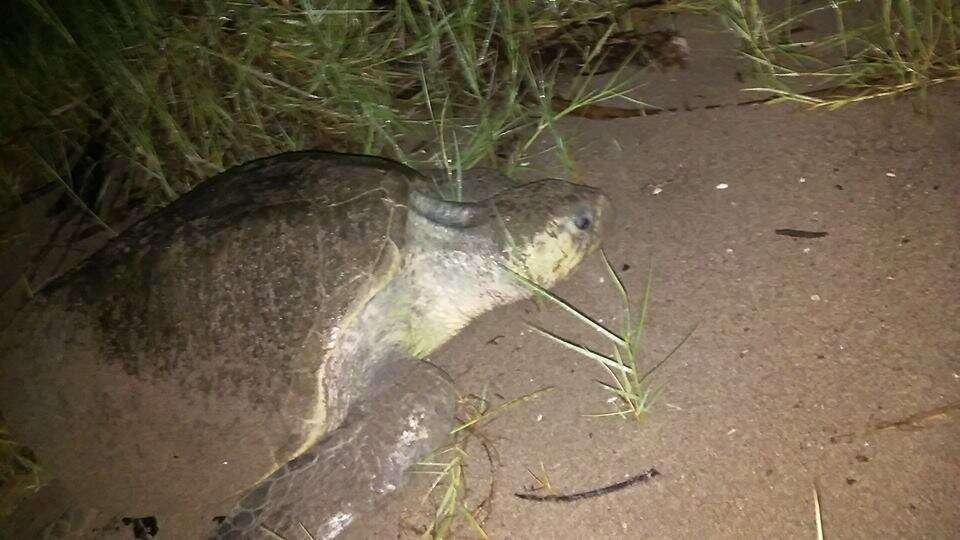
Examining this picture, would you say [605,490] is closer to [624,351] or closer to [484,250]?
[624,351]

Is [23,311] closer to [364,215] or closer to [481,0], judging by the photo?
[364,215]

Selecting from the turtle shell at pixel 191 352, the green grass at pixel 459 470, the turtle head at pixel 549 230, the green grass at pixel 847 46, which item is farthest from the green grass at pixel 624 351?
the green grass at pixel 847 46

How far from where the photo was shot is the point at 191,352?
1691 mm

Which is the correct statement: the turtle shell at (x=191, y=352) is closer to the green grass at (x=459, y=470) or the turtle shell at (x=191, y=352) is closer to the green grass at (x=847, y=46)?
the green grass at (x=459, y=470)

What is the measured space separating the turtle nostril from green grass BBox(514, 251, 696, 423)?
0.14 meters

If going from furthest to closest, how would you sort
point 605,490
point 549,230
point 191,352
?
point 549,230
point 191,352
point 605,490

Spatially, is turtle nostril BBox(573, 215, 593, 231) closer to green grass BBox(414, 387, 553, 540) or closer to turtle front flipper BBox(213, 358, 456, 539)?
green grass BBox(414, 387, 553, 540)

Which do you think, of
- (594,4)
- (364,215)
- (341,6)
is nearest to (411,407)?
(364,215)

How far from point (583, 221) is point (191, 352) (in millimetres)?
1221

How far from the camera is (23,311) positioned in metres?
1.79

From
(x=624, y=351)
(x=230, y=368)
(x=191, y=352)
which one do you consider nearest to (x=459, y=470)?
(x=624, y=351)

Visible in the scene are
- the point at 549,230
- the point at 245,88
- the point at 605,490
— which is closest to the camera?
the point at 605,490

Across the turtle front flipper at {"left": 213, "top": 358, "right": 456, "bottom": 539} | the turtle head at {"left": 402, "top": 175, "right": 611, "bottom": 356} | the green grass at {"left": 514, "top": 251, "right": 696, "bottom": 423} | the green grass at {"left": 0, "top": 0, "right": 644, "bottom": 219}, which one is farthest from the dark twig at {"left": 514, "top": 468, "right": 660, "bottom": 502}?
the green grass at {"left": 0, "top": 0, "right": 644, "bottom": 219}

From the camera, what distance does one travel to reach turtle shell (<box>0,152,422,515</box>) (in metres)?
1.69
